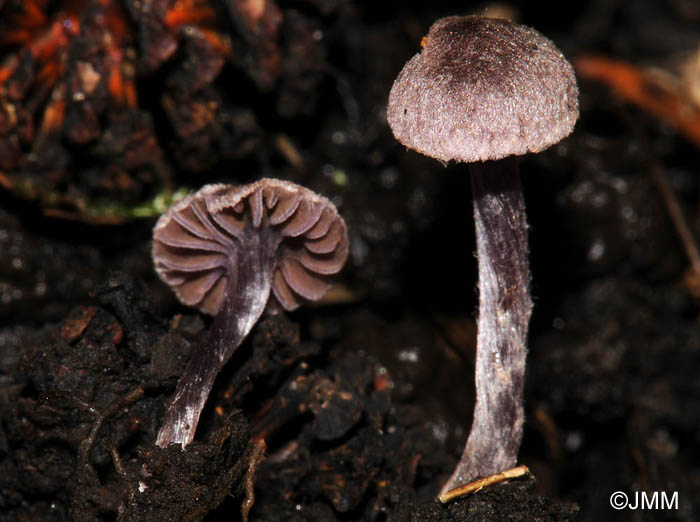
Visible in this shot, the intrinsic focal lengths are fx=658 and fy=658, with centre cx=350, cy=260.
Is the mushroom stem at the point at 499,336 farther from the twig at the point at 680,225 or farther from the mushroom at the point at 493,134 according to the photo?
the twig at the point at 680,225

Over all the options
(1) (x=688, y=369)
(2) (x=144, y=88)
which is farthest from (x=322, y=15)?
(1) (x=688, y=369)

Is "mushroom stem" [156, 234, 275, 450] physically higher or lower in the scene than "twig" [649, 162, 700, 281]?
higher

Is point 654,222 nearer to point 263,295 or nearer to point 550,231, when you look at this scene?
point 550,231

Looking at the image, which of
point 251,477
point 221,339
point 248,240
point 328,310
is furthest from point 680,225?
point 251,477

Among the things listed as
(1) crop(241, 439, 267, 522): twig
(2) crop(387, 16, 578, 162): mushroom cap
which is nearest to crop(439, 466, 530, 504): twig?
(1) crop(241, 439, 267, 522): twig

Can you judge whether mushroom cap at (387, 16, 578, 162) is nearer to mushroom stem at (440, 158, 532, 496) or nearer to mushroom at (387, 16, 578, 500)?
mushroom at (387, 16, 578, 500)

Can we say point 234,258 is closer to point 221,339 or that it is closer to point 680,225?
point 221,339
